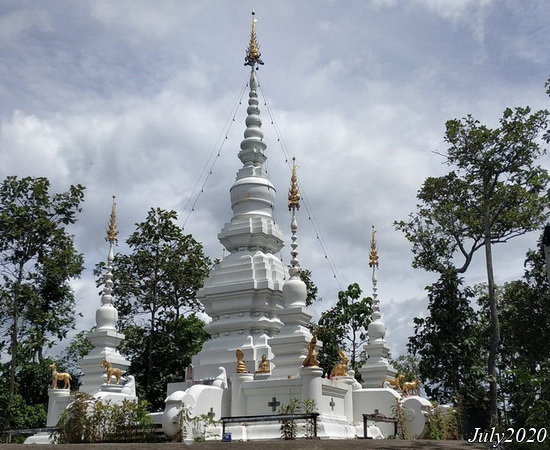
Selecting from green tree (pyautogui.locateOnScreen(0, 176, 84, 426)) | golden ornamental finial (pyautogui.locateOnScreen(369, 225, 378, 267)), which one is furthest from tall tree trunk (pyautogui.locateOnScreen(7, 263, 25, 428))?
golden ornamental finial (pyautogui.locateOnScreen(369, 225, 378, 267))

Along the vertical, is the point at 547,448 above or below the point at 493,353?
below

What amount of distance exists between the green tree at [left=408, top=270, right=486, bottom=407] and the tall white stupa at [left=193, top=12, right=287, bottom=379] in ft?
35.8

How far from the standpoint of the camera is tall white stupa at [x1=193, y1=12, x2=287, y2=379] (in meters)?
26.5

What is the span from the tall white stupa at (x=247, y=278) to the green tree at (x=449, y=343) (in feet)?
35.8

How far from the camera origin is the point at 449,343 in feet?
115

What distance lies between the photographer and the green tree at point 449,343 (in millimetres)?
34938

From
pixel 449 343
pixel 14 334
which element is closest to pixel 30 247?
pixel 14 334

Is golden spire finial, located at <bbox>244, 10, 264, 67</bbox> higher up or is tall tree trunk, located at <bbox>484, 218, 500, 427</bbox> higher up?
golden spire finial, located at <bbox>244, 10, 264, 67</bbox>

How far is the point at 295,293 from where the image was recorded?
24.5 meters

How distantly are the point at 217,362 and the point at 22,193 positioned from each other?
14026 millimetres

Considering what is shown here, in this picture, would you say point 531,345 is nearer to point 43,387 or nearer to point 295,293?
Result: point 295,293

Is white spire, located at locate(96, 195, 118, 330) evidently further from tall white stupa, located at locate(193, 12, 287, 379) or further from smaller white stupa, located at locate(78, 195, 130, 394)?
tall white stupa, located at locate(193, 12, 287, 379)

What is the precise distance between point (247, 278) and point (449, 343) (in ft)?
43.9

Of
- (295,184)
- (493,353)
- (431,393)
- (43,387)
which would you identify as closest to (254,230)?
(295,184)
